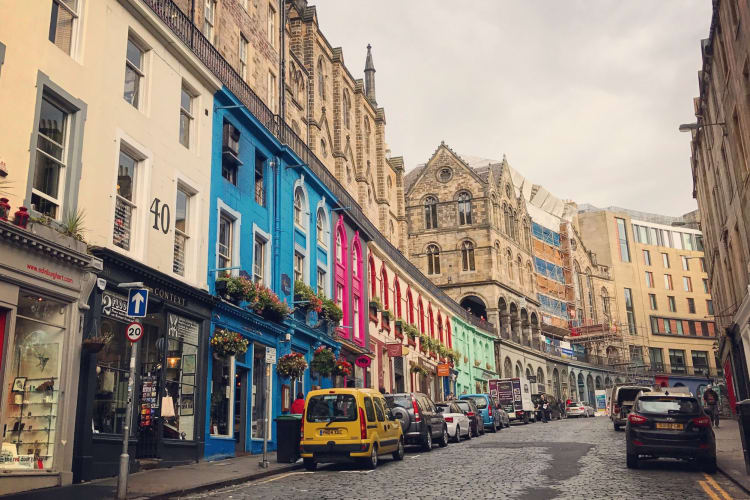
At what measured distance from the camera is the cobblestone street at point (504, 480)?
11016 millimetres

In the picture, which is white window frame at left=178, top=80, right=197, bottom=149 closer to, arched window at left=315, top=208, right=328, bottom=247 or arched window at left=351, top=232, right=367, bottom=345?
arched window at left=315, top=208, right=328, bottom=247

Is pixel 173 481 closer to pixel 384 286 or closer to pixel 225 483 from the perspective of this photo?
pixel 225 483

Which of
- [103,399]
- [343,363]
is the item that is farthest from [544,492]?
[343,363]

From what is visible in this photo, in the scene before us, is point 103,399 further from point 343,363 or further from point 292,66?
point 292,66

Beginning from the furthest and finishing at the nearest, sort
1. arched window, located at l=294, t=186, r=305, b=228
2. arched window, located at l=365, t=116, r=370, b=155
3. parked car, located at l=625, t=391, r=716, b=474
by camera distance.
→ 1. arched window, located at l=365, t=116, r=370, b=155
2. arched window, located at l=294, t=186, r=305, b=228
3. parked car, located at l=625, t=391, r=716, b=474

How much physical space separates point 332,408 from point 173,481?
14.0ft

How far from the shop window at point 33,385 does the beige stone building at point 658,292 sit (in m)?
88.6

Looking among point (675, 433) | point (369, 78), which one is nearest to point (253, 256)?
point (675, 433)

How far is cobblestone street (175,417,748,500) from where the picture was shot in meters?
11.0

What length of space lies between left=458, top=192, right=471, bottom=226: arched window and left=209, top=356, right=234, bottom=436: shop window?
50.2 metres

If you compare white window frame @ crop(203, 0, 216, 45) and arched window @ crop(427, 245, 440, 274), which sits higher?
arched window @ crop(427, 245, 440, 274)

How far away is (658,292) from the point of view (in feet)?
323

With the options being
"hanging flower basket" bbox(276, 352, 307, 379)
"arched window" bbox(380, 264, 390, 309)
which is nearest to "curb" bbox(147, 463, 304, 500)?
"hanging flower basket" bbox(276, 352, 307, 379)

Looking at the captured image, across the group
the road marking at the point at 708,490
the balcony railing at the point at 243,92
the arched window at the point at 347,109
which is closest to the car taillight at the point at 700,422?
the road marking at the point at 708,490
